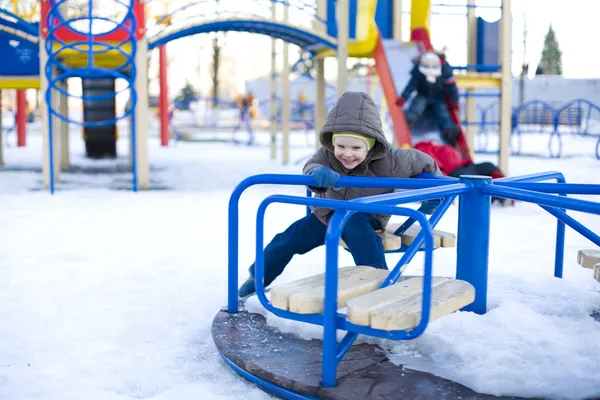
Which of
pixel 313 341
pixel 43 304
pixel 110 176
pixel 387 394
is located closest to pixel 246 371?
pixel 313 341

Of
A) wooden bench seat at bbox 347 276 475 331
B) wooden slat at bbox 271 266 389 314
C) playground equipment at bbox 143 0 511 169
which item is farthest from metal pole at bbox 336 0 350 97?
wooden bench seat at bbox 347 276 475 331

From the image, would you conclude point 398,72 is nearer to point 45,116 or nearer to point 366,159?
point 45,116

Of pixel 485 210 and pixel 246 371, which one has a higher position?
pixel 485 210

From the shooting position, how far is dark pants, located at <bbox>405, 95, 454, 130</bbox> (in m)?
7.54

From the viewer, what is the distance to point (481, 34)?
8.53 metres

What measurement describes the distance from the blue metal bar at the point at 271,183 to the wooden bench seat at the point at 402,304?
510 millimetres

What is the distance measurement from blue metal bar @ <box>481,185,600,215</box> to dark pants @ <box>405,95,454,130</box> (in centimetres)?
503

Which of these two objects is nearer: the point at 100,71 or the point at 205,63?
the point at 100,71

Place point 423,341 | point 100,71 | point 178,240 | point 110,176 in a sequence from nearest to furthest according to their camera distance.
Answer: point 423,341 → point 178,240 → point 100,71 → point 110,176

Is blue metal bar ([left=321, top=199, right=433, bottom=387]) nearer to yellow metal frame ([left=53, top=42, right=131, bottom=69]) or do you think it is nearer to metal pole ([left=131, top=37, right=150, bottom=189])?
yellow metal frame ([left=53, top=42, right=131, bottom=69])

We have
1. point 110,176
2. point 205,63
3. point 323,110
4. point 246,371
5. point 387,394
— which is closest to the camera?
point 387,394

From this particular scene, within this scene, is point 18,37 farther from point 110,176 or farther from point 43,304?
point 43,304

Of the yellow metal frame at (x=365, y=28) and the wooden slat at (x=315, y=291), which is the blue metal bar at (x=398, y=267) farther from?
the yellow metal frame at (x=365, y=28)

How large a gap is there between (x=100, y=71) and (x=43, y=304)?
14.0ft
